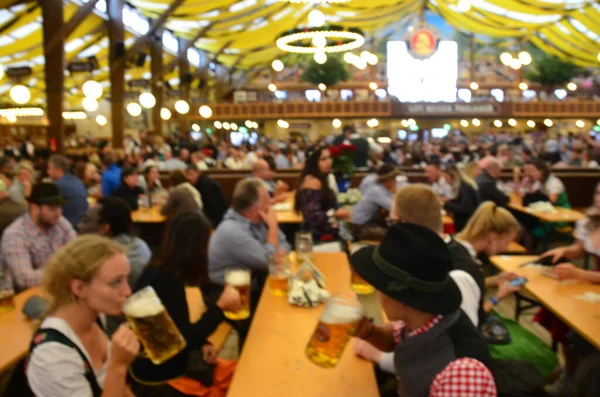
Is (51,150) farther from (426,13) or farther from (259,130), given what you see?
(426,13)

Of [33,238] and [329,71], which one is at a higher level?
[329,71]

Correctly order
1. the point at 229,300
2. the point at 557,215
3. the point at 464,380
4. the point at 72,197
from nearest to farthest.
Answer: the point at 464,380 < the point at 229,300 < the point at 72,197 < the point at 557,215

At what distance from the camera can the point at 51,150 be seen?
30.1ft

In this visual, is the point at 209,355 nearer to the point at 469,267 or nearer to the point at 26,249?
the point at 469,267

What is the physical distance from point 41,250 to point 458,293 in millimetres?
2488

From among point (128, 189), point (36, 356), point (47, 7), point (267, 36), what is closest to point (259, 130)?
point (267, 36)

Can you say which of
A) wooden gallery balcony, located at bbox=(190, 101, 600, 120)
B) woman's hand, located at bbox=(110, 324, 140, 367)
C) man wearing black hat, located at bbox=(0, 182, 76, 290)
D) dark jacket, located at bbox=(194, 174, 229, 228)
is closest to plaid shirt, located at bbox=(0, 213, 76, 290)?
man wearing black hat, located at bbox=(0, 182, 76, 290)

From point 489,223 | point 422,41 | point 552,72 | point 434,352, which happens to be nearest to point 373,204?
point 489,223

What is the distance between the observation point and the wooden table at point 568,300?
238 centimetres

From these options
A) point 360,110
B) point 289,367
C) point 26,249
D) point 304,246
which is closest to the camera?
point 289,367

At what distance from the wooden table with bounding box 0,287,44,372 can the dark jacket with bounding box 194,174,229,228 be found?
327 centimetres

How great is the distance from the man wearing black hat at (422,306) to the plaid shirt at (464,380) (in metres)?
0.02

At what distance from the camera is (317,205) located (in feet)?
14.7

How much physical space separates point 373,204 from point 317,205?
1.54ft
